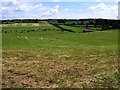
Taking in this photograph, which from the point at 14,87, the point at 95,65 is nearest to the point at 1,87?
the point at 14,87

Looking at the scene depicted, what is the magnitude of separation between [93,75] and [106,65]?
139 inches

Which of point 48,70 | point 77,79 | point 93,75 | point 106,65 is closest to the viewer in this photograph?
point 77,79

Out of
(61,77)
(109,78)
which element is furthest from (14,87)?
(109,78)

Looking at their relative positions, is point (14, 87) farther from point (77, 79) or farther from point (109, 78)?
point (109, 78)

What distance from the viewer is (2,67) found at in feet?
61.5

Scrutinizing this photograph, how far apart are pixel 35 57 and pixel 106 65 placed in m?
6.47

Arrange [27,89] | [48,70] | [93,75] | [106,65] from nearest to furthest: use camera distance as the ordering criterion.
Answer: [27,89]
[93,75]
[48,70]
[106,65]

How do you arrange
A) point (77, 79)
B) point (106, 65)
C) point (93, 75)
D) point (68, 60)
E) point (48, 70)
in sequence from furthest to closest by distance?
point (68, 60) → point (106, 65) → point (48, 70) → point (93, 75) → point (77, 79)

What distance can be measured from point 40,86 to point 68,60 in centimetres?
807

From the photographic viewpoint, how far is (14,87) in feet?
45.6

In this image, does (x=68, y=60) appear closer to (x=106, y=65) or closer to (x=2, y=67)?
(x=106, y=65)

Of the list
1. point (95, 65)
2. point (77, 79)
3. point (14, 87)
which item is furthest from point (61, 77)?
point (95, 65)

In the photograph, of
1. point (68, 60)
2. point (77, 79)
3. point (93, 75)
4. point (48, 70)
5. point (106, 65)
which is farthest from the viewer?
point (68, 60)

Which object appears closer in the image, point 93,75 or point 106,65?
point 93,75
